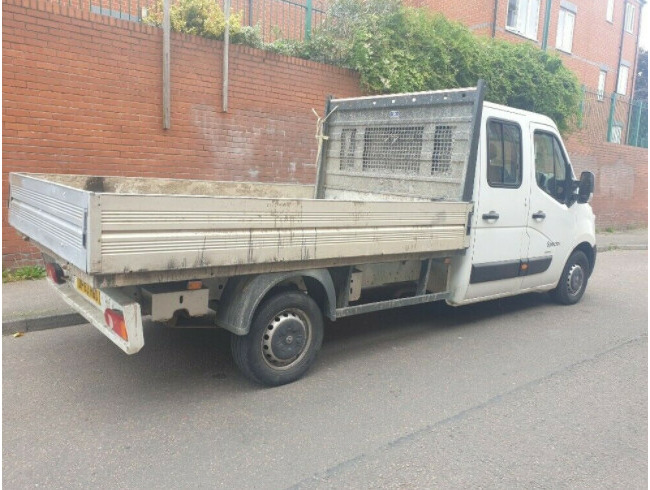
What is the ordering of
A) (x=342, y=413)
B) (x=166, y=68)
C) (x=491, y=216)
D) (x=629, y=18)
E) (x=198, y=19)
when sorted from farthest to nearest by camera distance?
(x=629, y=18) → (x=198, y=19) → (x=166, y=68) → (x=491, y=216) → (x=342, y=413)

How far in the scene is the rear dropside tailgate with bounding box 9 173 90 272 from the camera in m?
3.02

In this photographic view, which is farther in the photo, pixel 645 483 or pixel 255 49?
pixel 255 49

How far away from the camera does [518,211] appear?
18.5 ft

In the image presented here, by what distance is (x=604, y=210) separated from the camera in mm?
16078

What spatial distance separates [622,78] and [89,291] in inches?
1130

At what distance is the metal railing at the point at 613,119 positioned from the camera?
15.0 metres


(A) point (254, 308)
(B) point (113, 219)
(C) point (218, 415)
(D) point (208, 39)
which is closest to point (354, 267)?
(A) point (254, 308)

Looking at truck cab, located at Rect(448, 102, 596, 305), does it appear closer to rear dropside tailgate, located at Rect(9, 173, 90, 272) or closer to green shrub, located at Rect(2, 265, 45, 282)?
rear dropside tailgate, located at Rect(9, 173, 90, 272)

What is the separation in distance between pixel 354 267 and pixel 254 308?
1.05 metres

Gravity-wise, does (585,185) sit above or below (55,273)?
above

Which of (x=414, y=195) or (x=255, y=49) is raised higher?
(x=255, y=49)

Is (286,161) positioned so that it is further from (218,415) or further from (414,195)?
(218,415)

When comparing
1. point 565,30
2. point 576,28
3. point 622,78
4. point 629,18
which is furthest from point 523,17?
point 629,18

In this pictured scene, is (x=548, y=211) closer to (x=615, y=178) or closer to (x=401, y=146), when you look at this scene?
(x=401, y=146)
